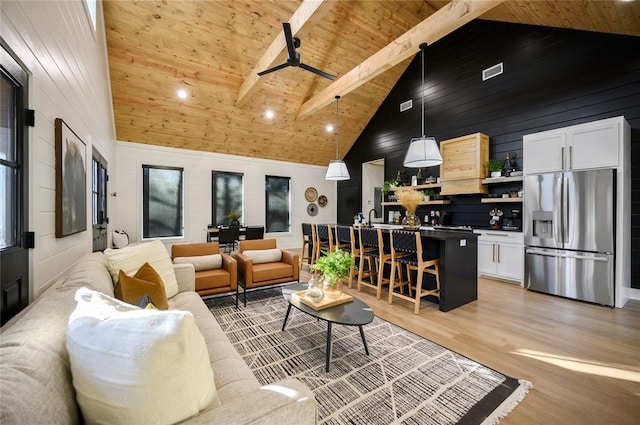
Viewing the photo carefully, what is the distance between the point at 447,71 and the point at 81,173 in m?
6.53

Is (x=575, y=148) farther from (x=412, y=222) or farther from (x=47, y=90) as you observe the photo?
(x=47, y=90)

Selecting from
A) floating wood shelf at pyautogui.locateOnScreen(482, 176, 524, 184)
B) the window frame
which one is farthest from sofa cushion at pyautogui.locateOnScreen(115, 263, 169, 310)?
the window frame

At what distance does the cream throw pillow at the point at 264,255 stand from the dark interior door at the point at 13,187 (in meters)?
2.45

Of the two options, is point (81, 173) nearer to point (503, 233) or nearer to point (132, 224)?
point (132, 224)

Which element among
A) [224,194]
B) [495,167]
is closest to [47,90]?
[224,194]

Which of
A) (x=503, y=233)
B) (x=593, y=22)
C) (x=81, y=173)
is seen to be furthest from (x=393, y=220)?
(x=81, y=173)

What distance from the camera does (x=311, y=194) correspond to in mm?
8344

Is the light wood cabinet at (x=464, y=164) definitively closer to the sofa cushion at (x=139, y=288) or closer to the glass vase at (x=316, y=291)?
the glass vase at (x=316, y=291)

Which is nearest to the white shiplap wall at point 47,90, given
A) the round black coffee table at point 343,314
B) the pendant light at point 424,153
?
the round black coffee table at point 343,314

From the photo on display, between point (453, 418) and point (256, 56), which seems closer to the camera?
point (453, 418)

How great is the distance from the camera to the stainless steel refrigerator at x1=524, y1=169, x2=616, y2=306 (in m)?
3.34

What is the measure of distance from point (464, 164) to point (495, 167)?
501mm

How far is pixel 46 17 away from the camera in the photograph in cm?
145

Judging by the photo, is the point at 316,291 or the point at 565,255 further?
the point at 565,255
